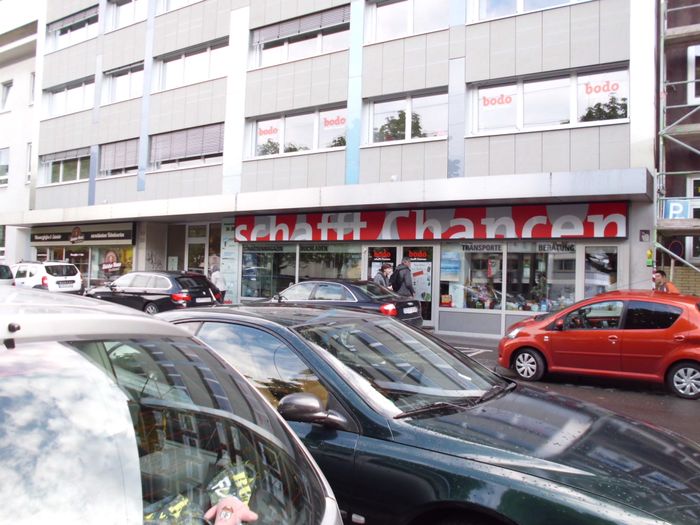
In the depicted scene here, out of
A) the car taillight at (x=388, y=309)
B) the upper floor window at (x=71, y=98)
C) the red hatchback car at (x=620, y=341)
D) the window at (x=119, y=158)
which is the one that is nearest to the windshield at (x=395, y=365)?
the red hatchback car at (x=620, y=341)

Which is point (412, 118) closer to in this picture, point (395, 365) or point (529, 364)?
point (529, 364)

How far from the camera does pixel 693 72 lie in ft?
41.1

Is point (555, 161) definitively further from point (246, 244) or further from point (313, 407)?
point (313, 407)

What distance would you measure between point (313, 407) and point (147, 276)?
43.0 ft

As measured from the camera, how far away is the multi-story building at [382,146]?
39.6 ft

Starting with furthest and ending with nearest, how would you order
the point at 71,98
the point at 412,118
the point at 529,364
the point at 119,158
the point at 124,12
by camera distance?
the point at 71,98, the point at 124,12, the point at 119,158, the point at 412,118, the point at 529,364

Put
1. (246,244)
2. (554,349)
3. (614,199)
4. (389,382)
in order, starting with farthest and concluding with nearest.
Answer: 1. (246,244)
2. (614,199)
3. (554,349)
4. (389,382)

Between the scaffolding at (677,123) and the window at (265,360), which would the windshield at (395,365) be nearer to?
the window at (265,360)

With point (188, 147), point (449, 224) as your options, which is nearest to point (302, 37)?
point (188, 147)

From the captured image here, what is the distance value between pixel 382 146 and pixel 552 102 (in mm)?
4550

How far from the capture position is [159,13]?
20281 millimetres

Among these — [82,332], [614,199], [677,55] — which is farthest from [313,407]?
[677,55]

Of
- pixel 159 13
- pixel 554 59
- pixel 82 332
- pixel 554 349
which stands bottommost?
pixel 554 349

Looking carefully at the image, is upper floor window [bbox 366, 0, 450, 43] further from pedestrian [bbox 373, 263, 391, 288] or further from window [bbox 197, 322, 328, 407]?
window [bbox 197, 322, 328, 407]
